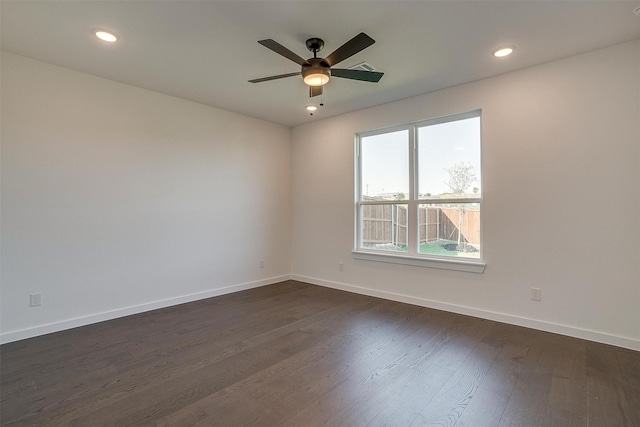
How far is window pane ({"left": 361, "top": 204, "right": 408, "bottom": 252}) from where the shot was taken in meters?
4.22

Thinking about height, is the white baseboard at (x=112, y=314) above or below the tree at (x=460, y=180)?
below

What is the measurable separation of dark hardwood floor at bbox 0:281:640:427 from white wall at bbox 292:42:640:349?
1.05 feet

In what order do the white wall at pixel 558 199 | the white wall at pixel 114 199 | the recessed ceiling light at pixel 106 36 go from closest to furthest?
the recessed ceiling light at pixel 106 36 → the white wall at pixel 558 199 → the white wall at pixel 114 199

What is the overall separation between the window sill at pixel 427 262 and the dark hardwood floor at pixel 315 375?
22.6 inches

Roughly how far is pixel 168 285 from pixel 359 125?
340 cm

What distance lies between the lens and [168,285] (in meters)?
3.92

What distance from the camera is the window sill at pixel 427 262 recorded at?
3.49 metres

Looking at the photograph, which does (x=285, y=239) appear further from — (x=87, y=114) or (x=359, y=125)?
(x=87, y=114)

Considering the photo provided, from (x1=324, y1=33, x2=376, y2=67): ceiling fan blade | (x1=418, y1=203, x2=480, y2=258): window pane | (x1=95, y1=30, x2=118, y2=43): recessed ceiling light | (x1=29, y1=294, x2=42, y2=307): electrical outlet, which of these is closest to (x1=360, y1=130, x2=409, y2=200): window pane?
(x1=418, y1=203, x2=480, y2=258): window pane

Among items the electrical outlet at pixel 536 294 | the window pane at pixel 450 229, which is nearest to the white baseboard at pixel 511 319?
the electrical outlet at pixel 536 294

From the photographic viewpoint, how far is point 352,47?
2.22 m

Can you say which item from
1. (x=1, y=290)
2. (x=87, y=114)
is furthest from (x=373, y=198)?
(x=1, y=290)

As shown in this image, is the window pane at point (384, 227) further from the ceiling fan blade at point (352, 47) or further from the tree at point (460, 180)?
the ceiling fan blade at point (352, 47)

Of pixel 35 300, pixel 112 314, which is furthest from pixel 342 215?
pixel 35 300
